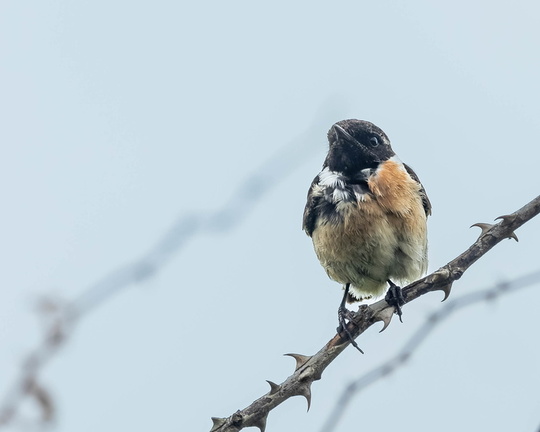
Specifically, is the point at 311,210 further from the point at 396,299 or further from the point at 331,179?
the point at 396,299

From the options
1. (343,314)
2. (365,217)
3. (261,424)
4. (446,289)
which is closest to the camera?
(261,424)

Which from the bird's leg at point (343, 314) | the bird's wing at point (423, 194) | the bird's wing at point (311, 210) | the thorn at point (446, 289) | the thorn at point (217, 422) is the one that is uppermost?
the bird's wing at point (311, 210)

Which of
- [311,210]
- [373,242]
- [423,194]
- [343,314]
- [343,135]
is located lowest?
[343,314]

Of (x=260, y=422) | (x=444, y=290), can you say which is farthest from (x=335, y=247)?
(x=260, y=422)

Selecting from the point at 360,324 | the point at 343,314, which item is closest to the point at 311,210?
the point at 343,314

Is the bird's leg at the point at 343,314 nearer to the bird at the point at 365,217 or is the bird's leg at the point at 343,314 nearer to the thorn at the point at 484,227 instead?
the bird at the point at 365,217

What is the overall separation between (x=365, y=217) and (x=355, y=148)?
94 cm

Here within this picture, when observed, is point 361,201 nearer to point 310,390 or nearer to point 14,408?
point 310,390

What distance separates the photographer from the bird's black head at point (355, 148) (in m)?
7.09

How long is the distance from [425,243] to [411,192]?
46 cm

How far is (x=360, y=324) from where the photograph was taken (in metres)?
4.32

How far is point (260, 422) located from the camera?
10.5 feet

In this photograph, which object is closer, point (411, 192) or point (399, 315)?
point (399, 315)

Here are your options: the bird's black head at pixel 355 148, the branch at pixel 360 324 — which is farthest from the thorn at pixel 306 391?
the bird's black head at pixel 355 148
